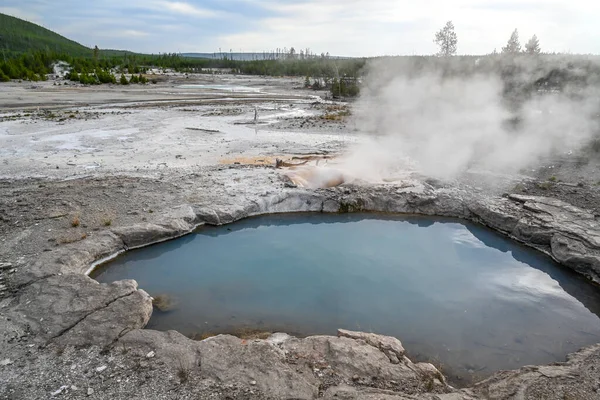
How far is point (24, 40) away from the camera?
67688mm

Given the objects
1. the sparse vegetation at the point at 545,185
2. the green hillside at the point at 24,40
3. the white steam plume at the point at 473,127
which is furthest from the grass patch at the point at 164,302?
the green hillside at the point at 24,40

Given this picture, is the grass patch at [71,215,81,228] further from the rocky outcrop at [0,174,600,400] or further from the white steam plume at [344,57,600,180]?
the white steam plume at [344,57,600,180]

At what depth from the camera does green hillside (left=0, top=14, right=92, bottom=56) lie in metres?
63.4

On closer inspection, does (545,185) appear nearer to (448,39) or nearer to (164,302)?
(164,302)

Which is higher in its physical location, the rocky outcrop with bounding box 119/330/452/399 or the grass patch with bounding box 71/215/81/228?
the grass patch with bounding box 71/215/81/228

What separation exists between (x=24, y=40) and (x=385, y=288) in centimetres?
8394

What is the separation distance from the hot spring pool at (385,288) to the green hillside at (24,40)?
202ft

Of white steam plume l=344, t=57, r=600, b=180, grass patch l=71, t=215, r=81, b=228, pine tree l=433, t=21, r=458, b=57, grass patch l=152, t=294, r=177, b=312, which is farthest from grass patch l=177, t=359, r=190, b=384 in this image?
pine tree l=433, t=21, r=458, b=57

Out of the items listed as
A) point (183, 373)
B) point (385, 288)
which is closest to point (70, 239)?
point (183, 373)

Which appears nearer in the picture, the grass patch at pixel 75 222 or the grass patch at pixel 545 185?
the grass patch at pixel 75 222

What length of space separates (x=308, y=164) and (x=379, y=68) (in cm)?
836

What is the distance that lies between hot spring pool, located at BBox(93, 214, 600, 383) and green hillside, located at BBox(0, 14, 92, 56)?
61.5 metres

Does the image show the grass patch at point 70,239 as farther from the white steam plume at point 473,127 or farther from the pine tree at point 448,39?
the pine tree at point 448,39

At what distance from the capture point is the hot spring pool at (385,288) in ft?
14.2
